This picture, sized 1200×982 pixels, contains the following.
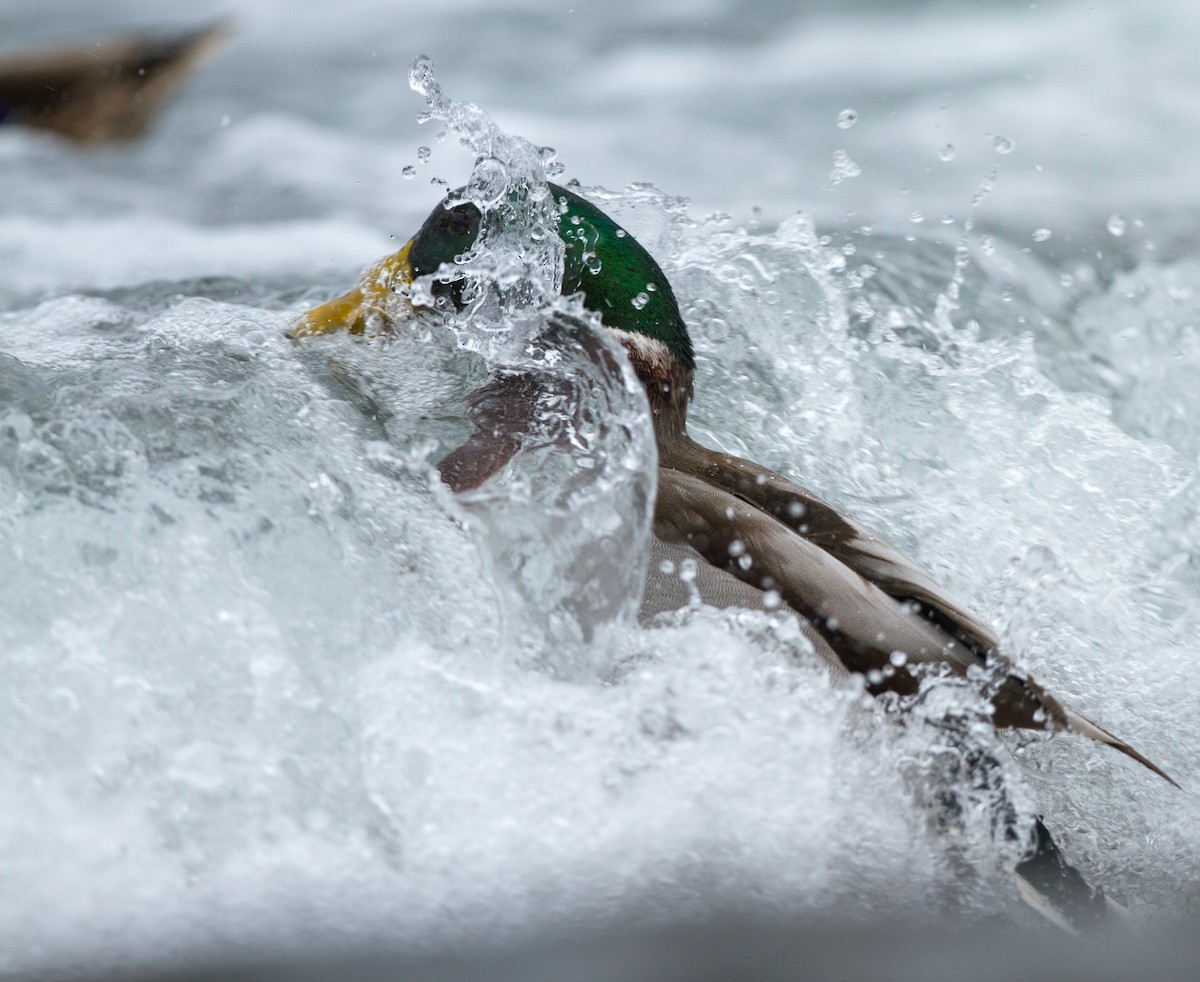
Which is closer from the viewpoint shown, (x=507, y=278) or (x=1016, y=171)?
(x=507, y=278)

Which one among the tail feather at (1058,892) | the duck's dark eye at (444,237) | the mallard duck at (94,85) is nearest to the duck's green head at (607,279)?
the duck's dark eye at (444,237)

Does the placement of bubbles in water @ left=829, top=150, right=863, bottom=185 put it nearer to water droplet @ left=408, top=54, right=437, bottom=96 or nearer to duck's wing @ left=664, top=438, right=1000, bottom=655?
water droplet @ left=408, top=54, right=437, bottom=96

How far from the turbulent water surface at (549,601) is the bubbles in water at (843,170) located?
698 millimetres

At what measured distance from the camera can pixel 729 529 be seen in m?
1.92

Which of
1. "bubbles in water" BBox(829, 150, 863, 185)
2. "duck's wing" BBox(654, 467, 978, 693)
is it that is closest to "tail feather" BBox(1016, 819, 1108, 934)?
"duck's wing" BBox(654, 467, 978, 693)

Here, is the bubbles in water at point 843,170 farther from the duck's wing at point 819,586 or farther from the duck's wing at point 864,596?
the duck's wing at point 819,586

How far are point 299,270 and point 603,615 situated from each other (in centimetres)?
331

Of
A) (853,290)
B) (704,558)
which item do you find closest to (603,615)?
(704,558)

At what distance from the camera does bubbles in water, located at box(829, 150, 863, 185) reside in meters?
5.23

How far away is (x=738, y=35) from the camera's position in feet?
20.0

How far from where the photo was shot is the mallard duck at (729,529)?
179cm

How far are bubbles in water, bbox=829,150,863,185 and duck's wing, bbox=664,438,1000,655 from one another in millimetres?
3234

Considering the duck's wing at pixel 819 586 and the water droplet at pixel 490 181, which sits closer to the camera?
the duck's wing at pixel 819 586

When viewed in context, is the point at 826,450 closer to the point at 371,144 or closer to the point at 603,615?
the point at 603,615
